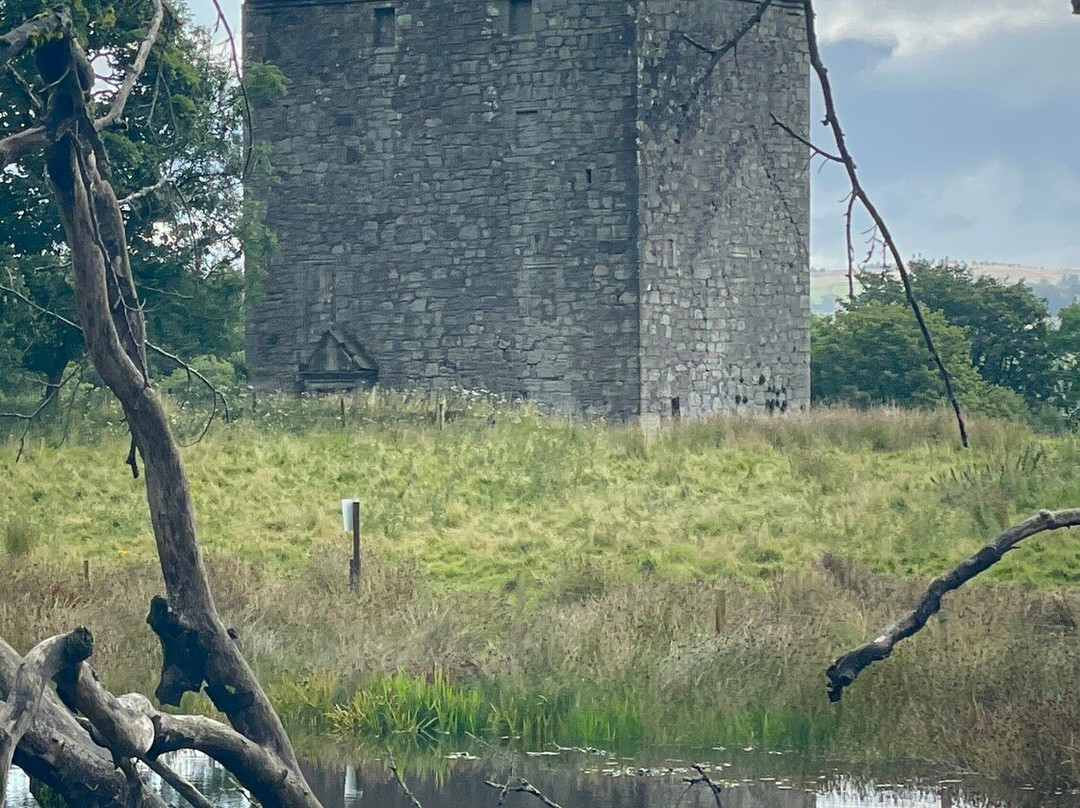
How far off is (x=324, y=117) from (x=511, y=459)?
416 inches

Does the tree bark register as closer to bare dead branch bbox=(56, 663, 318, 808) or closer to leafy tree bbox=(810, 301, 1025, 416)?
bare dead branch bbox=(56, 663, 318, 808)

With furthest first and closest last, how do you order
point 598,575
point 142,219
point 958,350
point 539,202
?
point 958,350, point 539,202, point 142,219, point 598,575

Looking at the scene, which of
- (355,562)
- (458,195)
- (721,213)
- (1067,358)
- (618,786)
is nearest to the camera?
(618,786)

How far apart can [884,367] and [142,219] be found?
19.2 metres

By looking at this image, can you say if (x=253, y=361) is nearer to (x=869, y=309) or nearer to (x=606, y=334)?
(x=606, y=334)

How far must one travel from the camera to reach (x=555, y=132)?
28203 millimetres

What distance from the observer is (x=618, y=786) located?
1057 cm

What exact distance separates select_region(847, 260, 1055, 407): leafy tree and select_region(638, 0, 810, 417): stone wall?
13.1 meters

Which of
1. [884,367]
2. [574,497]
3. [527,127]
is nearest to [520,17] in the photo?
[527,127]

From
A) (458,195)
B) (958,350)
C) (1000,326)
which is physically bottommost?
(958,350)

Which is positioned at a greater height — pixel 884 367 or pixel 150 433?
pixel 884 367

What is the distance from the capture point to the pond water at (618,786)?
10109 mm

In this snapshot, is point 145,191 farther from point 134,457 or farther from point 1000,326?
point 1000,326

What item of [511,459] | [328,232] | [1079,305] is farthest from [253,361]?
[1079,305]
